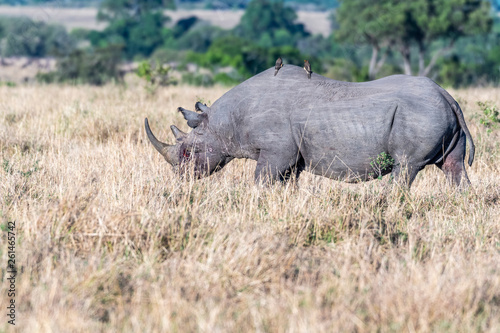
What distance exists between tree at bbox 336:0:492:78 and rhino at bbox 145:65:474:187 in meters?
33.0

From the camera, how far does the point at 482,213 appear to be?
5453 millimetres

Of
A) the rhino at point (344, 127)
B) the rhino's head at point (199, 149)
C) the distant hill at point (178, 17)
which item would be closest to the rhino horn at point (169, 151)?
the rhino's head at point (199, 149)

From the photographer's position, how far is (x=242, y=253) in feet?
13.8

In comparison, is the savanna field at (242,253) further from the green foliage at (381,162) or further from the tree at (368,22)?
the tree at (368,22)

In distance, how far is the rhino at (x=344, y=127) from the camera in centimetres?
570

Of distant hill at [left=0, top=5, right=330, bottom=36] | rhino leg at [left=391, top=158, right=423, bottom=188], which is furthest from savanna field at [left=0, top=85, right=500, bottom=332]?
distant hill at [left=0, top=5, right=330, bottom=36]

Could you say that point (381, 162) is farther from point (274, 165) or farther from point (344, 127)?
point (274, 165)

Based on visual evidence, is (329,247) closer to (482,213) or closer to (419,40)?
(482,213)

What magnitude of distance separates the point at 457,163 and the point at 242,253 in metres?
2.80

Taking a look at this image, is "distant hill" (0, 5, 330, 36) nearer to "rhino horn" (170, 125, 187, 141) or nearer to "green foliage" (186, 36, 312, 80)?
"green foliage" (186, 36, 312, 80)

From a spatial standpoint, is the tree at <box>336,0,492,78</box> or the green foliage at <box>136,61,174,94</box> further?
the tree at <box>336,0,492,78</box>

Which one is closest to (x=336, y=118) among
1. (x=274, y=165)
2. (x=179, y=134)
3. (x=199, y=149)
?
(x=274, y=165)

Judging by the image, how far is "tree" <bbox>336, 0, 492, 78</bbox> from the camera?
3716 cm

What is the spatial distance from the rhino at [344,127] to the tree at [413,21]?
33.0 metres
